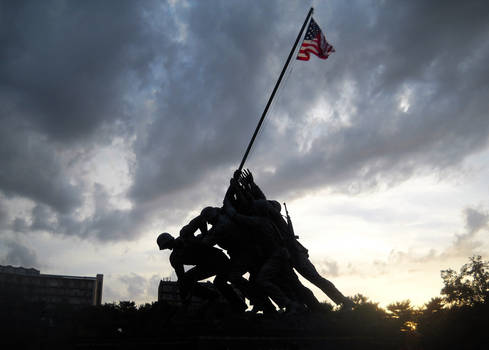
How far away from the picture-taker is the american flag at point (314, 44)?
1081 centimetres

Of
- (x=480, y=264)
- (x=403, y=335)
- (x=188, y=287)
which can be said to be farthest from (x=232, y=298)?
(x=480, y=264)

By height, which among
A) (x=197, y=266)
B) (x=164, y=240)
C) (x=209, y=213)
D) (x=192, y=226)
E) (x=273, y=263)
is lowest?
(x=273, y=263)

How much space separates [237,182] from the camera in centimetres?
986

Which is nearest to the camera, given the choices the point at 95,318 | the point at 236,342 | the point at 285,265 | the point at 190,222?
the point at 236,342

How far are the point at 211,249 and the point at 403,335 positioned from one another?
415 cm

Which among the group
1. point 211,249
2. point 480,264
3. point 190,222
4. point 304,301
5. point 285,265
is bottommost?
point 304,301

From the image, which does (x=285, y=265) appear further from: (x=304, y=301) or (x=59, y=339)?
(x=59, y=339)

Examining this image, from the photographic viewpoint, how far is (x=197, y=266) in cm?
900

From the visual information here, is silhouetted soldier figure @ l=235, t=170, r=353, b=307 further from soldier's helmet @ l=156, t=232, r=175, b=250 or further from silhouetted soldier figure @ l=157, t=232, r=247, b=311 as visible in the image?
soldier's helmet @ l=156, t=232, r=175, b=250

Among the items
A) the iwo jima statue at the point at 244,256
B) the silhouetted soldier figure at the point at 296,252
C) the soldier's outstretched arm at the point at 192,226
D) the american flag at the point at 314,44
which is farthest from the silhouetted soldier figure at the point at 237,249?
the american flag at the point at 314,44

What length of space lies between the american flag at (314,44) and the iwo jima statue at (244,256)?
4.30m

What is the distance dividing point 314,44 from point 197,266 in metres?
6.53

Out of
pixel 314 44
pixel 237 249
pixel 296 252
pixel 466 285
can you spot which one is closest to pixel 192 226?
pixel 237 249

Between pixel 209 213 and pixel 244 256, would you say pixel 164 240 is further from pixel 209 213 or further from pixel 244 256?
pixel 244 256
